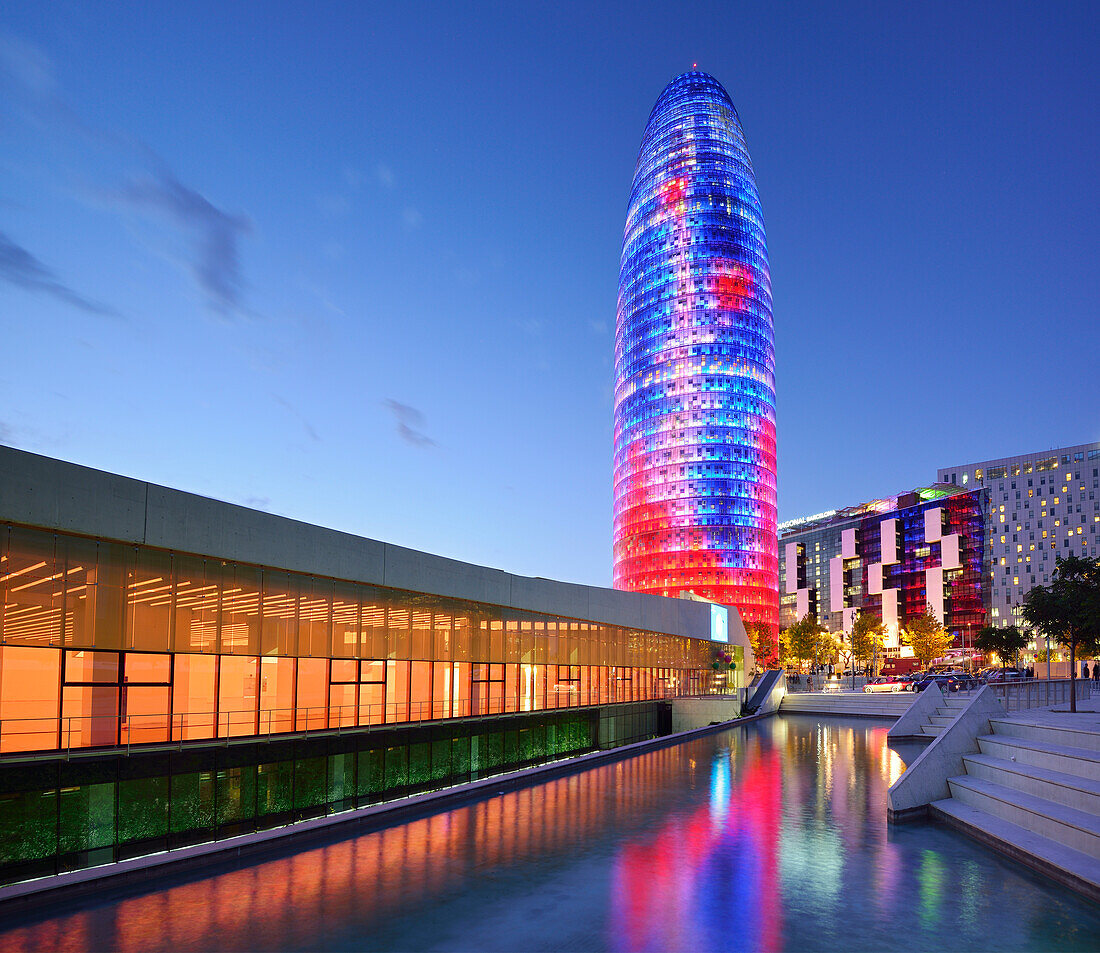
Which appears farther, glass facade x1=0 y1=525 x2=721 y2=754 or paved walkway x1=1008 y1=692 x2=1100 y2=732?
paved walkway x1=1008 y1=692 x2=1100 y2=732

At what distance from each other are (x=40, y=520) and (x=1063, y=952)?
62.5 feet

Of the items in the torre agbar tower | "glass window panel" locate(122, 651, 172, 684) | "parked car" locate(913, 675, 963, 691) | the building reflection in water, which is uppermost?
the torre agbar tower

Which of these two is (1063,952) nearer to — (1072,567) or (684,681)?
(1072,567)

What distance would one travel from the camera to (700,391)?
16512cm

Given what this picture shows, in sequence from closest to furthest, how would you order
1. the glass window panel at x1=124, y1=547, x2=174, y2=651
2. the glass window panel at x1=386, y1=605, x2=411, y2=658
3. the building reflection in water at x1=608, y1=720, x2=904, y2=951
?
the building reflection in water at x1=608, y1=720, x2=904, y2=951, the glass window panel at x1=124, y1=547, x2=174, y2=651, the glass window panel at x1=386, y1=605, x2=411, y2=658

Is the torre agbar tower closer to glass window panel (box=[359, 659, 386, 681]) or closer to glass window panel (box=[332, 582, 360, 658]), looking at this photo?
glass window panel (box=[359, 659, 386, 681])

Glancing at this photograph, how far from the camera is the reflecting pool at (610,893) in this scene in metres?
12.3

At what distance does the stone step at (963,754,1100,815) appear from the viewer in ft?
55.7

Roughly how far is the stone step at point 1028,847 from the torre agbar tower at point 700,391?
141451 millimetres

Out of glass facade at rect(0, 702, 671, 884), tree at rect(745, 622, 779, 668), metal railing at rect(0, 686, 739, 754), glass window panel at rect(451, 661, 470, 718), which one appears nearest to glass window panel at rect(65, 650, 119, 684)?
metal railing at rect(0, 686, 739, 754)

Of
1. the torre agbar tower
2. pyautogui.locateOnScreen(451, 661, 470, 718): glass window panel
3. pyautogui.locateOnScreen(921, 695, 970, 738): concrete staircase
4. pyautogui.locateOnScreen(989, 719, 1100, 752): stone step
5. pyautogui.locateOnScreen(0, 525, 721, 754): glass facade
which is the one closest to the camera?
pyautogui.locateOnScreen(0, 525, 721, 754): glass facade

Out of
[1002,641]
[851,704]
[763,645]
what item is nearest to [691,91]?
[763,645]

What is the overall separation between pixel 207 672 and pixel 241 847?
502 cm

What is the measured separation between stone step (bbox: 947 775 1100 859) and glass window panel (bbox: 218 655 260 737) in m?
18.3
